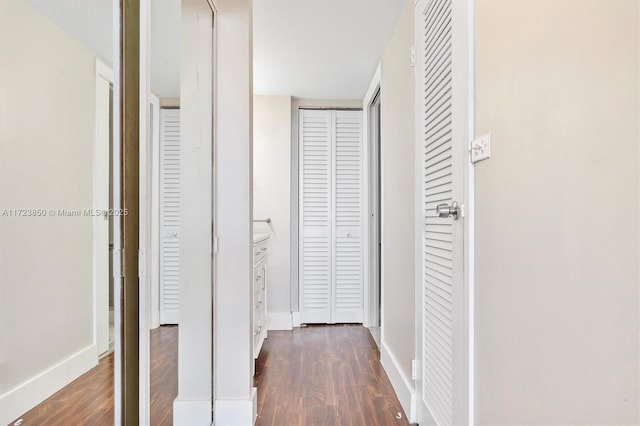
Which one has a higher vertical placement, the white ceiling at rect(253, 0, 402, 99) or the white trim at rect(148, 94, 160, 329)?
the white ceiling at rect(253, 0, 402, 99)

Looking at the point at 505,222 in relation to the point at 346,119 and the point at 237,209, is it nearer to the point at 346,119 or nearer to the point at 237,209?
the point at 237,209

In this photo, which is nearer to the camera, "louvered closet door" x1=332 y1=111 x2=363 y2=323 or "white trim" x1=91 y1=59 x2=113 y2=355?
"white trim" x1=91 y1=59 x2=113 y2=355

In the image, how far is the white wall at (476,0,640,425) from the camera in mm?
643

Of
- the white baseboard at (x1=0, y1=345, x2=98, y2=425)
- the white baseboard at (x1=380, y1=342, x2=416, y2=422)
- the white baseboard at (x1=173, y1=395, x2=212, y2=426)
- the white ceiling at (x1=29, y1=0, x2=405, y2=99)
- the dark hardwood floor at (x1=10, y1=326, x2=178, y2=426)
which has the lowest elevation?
the white baseboard at (x1=380, y1=342, x2=416, y2=422)

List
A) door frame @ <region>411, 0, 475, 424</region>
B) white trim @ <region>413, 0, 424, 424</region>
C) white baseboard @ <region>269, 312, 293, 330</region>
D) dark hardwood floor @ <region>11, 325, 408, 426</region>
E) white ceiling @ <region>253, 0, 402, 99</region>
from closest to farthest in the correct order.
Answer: dark hardwood floor @ <region>11, 325, 408, 426</region>, door frame @ <region>411, 0, 475, 424</region>, white trim @ <region>413, 0, 424, 424</region>, white ceiling @ <region>253, 0, 402, 99</region>, white baseboard @ <region>269, 312, 293, 330</region>

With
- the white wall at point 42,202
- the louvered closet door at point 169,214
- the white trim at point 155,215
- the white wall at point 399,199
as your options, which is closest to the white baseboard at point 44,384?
the white wall at point 42,202

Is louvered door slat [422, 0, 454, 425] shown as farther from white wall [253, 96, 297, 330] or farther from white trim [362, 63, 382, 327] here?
white wall [253, 96, 297, 330]

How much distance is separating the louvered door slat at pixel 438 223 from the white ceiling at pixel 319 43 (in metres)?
0.69

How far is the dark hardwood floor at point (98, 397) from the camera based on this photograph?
0.68 meters

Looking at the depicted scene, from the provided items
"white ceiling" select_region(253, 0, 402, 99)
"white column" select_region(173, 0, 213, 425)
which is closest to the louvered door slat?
"white ceiling" select_region(253, 0, 402, 99)

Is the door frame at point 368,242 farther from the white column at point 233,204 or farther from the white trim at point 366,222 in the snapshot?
the white column at point 233,204

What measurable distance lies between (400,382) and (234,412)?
95 centimetres

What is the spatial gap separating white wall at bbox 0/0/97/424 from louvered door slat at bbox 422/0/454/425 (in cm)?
118

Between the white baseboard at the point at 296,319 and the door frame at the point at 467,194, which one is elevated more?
the door frame at the point at 467,194
